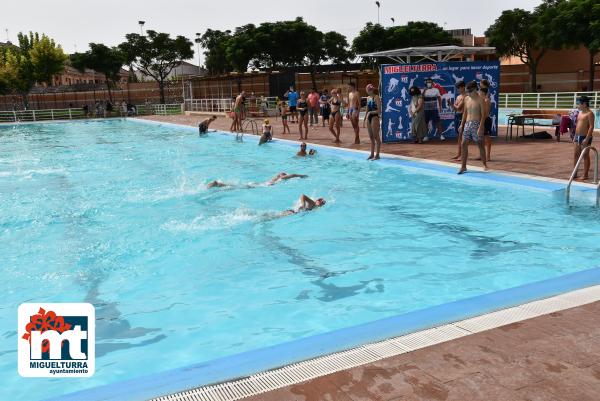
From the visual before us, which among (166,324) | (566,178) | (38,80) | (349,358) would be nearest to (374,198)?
(566,178)

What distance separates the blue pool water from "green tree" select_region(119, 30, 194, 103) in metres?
52.2

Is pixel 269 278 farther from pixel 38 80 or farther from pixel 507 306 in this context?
pixel 38 80

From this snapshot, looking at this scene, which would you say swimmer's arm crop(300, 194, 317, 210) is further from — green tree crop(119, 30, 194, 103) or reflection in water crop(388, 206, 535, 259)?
green tree crop(119, 30, 194, 103)

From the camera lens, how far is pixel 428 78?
14.7 meters

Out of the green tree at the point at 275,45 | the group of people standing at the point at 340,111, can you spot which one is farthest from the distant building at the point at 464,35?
the group of people standing at the point at 340,111

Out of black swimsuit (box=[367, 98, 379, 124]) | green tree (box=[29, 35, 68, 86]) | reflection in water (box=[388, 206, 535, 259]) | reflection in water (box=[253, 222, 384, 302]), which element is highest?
green tree (box=[29, 35, 68, 86])

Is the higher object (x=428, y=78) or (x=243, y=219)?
(x=428, y=78)

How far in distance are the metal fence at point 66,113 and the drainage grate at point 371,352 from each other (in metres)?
42.7

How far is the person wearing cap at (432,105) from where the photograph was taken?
1465 cm

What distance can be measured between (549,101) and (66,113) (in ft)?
118

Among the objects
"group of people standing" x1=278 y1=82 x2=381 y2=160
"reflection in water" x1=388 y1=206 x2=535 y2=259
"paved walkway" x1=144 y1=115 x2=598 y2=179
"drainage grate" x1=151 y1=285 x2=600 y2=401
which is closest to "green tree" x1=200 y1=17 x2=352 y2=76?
"group of people standing" x1=278 y1=82 x2=381 y2=160

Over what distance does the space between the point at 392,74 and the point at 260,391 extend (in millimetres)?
12767

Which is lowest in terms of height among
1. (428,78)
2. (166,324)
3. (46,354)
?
(166,324)

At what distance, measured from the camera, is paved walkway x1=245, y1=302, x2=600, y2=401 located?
9.19 ft
